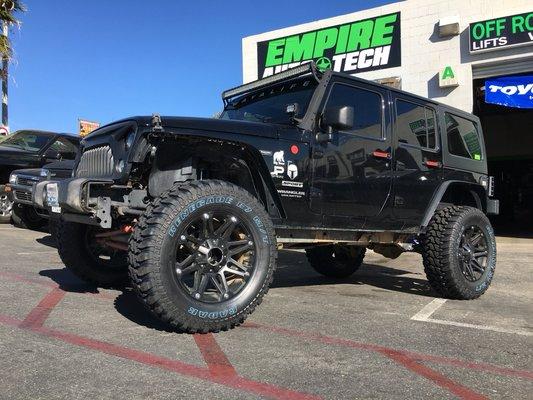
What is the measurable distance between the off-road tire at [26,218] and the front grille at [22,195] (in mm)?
1104

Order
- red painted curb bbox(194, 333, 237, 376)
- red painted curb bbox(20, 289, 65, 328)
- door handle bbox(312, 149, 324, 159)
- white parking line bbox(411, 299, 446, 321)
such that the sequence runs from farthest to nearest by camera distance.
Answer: white parking line bbox(411, 299, 446, 321)
door handle bbox(312, 149, 324, 159)
red painted curb bbox(20, 289, 65, 328)
red painted curb bbox(194, 333, 237, 376)

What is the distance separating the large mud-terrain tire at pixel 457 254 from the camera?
5.69 metres

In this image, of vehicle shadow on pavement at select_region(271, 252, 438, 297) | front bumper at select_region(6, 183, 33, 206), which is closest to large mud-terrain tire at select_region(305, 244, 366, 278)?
vehicle shadow on pavement at select_region(271, 252, 438, 297)

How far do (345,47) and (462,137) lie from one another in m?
7.58

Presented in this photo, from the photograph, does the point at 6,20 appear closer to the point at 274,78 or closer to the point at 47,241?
the point at 47,241

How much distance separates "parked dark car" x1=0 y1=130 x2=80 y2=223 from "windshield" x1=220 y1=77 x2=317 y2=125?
589 centimetres

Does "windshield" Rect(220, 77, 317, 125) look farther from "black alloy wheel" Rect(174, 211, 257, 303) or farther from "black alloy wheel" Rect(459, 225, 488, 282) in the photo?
"black alloy wheel" Rect(459, 225, 488, 282)

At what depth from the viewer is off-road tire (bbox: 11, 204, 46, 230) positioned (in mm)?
10945

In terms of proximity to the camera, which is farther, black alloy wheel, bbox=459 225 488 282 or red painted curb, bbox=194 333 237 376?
black alloy wheel, bbox=459 225 488 282

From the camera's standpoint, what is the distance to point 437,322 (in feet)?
15.7

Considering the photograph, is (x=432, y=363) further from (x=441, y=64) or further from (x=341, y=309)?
(x=441, y=64)

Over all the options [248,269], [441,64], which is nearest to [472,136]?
[248,269]

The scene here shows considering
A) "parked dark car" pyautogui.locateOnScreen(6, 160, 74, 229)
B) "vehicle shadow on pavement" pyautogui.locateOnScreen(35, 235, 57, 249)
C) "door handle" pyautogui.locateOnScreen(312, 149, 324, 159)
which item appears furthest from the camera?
"vehicle shadow on pavement" pyautogui.locateOnScreen(35, 235, 57, 249)

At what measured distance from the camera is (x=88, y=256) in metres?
5.37
